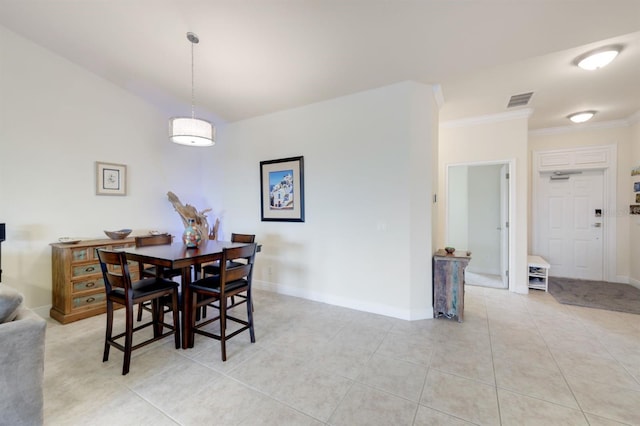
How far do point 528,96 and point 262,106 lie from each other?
356 cm

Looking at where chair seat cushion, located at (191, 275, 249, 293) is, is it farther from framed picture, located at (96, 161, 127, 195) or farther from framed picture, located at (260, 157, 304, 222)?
framed picture, located at (96, 161, 127, 195)

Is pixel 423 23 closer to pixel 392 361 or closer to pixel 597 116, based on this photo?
pixel 392 361

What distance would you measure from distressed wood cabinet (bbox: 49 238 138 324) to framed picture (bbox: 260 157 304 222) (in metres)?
2.01

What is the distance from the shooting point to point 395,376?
2.04 metres

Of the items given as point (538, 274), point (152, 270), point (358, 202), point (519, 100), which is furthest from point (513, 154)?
point (152, 270)

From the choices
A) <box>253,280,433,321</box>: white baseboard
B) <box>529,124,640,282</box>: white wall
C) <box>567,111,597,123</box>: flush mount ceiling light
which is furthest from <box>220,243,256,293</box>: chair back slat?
<box>529,124,640,282</box>: white wall

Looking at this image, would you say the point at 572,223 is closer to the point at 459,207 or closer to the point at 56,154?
the point at 459,207

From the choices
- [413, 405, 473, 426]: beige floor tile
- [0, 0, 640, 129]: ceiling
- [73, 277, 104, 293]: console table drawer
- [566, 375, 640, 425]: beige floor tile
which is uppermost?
[0, 0, 640, 129]: ceiling

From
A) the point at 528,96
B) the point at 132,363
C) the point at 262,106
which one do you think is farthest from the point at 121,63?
the point at 528,96

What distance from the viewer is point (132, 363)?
2.21 m

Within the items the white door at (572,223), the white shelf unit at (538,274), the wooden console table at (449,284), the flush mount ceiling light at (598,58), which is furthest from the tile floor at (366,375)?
the flush mount ceiling light at (598,58)

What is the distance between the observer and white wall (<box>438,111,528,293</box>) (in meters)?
3.93

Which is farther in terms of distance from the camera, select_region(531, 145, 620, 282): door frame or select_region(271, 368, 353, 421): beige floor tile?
select_region(531, 145, 620, 282): door frame

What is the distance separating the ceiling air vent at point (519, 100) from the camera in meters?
3.39
